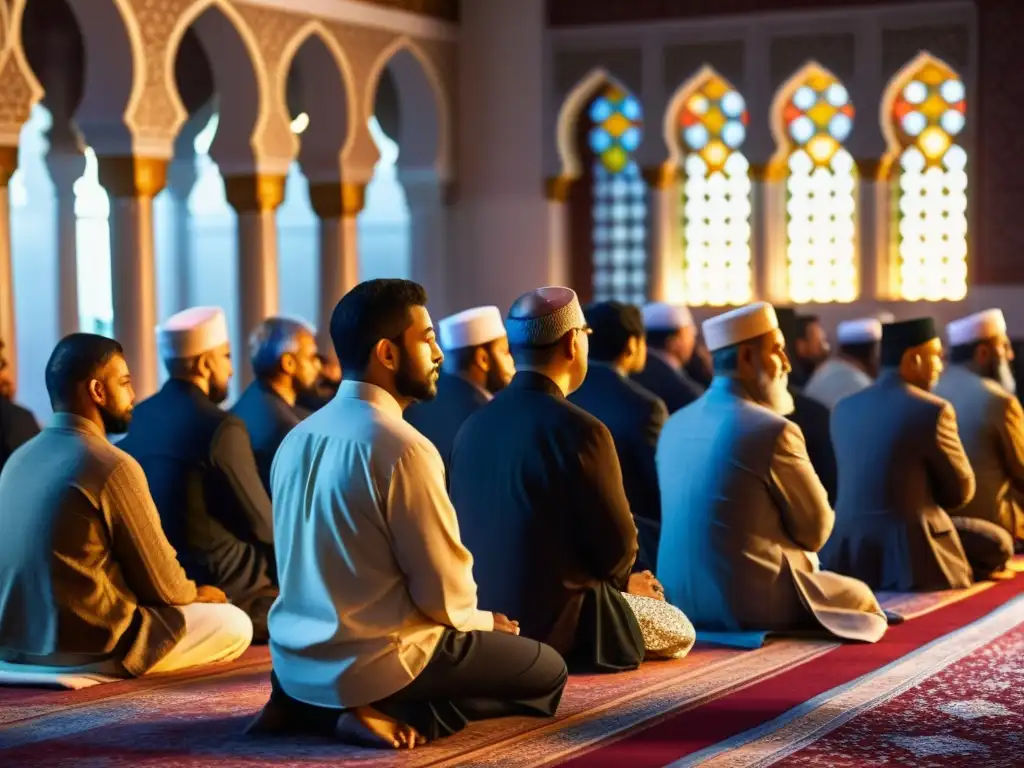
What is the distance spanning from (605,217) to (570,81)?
109cm

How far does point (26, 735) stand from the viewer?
4230 mm

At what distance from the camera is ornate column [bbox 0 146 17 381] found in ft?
29.0

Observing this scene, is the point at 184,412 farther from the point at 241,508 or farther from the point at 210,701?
the point at 210,701

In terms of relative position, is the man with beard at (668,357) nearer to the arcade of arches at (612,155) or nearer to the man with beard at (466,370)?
the man with beard at (466,370)

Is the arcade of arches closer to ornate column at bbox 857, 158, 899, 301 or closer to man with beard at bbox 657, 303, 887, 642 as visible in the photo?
ornate column at bbox 857, 158, 899, 301

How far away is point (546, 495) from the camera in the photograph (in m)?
4.68

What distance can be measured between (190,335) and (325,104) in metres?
6.04

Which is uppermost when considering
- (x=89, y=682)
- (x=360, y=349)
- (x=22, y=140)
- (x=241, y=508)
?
(x=22, y=140)

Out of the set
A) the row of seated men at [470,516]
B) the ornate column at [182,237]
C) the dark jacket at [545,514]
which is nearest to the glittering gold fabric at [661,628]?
the row of seated men at [470,516]

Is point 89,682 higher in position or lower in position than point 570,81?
lower

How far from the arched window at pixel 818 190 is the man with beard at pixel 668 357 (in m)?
3.94

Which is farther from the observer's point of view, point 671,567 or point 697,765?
point 671,567

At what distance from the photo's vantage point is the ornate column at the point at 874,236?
479 inches

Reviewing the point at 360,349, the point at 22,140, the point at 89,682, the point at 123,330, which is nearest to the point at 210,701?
the point at 89,682
